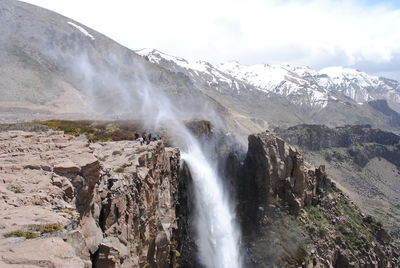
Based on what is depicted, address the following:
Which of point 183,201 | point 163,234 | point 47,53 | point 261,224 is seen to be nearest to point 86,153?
point 163,234

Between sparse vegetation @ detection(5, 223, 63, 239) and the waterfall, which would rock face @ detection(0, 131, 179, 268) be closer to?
sparse vegetation @ detection(5, 223, 63, 239)

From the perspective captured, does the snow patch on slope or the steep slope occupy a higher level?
the snow patch on slope

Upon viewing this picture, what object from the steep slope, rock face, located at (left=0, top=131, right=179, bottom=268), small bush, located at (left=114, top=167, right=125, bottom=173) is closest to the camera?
rock face, located at (left=0, top=131, right=179, bottom=268)

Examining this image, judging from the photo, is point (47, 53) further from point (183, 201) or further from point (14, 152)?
point (14, 152)

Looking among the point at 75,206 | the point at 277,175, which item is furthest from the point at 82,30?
the point at 75,206

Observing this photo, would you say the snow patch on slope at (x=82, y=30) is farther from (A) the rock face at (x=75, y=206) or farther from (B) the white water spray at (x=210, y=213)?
(A) the rock face at (x=75, y=206)

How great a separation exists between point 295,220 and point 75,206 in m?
45.4

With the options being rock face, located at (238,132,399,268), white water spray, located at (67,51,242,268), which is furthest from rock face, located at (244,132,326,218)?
white water spray, located at (67,51,242,268)

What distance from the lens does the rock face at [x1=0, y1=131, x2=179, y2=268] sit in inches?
403

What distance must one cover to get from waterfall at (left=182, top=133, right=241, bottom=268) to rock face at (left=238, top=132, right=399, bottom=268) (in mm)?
2286

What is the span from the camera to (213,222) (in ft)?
170

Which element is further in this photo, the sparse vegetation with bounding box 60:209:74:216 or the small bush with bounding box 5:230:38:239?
the sparse vegetation with bounding box 60:209:74:216

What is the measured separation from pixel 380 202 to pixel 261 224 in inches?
5884

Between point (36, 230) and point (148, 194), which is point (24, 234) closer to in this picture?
point (36, 230)
